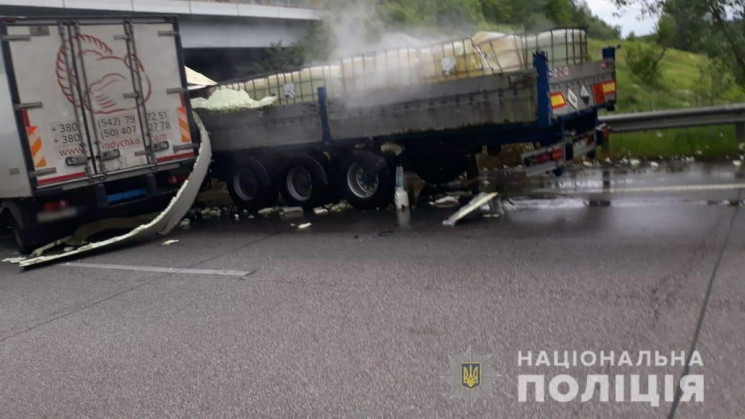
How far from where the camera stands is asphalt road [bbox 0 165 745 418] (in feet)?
13.3

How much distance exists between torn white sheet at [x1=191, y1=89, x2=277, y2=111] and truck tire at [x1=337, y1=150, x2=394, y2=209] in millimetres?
1719

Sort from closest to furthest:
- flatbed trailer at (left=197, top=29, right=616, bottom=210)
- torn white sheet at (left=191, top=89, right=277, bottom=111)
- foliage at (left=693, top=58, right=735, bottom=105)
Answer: flatbed trailer at (left=197, top=29, right=616, bottom=210) → torn white sheet at (left=191, top=89, right=277, bottom=111) → foliage at (left=693, top=58, right=735, bottom=105)

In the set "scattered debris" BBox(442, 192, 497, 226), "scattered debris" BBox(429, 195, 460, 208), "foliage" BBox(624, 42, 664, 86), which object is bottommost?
"scattered debris" BBox(429, 195, 460, 208)

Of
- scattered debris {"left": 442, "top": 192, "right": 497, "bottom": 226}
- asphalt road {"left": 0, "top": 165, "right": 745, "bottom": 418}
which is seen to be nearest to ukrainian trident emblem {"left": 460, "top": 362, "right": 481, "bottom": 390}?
asphalt road {"left": 0, "top": 165, "right": 745, "bottom": 418}

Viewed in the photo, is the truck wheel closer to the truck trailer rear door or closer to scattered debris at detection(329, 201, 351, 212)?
scattered debris at detection(329, 201, 351, 212)

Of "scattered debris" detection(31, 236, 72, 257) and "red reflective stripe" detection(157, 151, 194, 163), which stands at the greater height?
"red reflective stripe" detection(157, 151, 194, 163)

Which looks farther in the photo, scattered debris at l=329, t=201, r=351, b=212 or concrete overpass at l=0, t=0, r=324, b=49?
concrete overpass at l=0, t=0, r=324, b=49

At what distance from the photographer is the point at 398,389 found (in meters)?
4.01

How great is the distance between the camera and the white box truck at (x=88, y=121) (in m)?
8.71

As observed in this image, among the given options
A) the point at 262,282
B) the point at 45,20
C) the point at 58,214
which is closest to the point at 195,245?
the point at 58,214

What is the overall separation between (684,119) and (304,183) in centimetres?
696

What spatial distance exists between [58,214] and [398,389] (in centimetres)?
716

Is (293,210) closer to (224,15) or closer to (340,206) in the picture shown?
(340,206)

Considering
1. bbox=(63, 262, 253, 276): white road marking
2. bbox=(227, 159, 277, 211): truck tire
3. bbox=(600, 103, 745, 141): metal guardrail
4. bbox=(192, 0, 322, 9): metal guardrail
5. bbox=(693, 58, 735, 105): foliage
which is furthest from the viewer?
bbox=(192, 0, 322, 9): metal guardrail
